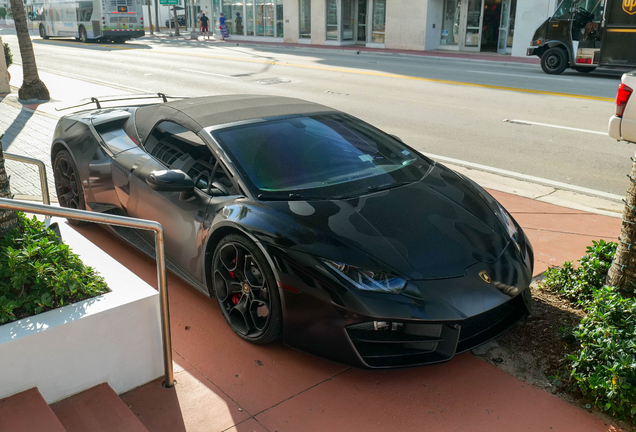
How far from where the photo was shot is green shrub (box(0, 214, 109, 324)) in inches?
114

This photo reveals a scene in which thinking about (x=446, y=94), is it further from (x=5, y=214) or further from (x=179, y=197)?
(x=5, y=214)

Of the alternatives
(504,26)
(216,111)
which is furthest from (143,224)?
(504,26)

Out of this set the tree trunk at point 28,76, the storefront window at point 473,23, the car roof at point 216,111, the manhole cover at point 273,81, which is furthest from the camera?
the storefront window at point 473,23

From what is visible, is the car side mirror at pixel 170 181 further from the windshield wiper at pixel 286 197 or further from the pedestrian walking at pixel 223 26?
the pedestrian walking at pixel 223 26

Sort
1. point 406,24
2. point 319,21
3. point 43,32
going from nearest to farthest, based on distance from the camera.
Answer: point 406,24 → point 319,21 → point 43,32

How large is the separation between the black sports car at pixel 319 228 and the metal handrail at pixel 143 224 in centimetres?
60

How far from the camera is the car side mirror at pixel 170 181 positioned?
12.6ft

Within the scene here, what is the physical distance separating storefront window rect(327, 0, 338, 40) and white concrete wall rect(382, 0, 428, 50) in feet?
13.5

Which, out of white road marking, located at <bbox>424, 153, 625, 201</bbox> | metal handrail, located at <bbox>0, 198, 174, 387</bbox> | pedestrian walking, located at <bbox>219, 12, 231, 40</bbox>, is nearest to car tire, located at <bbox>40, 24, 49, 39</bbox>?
pedestrian walking, located at <bbox>219, 12, 231, 40</bbox>

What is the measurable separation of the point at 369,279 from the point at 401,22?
29600mm

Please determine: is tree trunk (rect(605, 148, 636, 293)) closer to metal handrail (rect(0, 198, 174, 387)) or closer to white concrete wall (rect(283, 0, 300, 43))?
metal handrail (rect(0, 198, 174, 387))

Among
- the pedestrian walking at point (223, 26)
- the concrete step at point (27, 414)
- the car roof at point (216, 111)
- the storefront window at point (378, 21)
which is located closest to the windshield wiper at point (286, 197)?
the car roof at point (216, 111)

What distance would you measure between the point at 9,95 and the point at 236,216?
13.2 meters

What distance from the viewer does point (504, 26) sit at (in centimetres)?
2725
